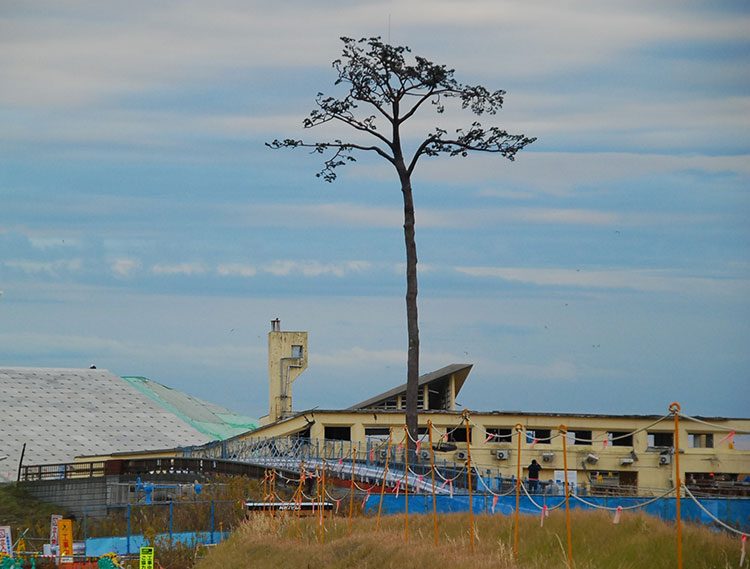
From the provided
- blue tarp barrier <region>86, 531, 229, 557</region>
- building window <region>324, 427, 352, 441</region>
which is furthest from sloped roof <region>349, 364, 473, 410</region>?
blue tarp barrier <region>86, 531, 229, 557</region>

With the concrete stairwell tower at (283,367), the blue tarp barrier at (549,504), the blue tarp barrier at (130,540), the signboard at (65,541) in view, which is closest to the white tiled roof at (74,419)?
the concrete stairwell tower at (283,367)

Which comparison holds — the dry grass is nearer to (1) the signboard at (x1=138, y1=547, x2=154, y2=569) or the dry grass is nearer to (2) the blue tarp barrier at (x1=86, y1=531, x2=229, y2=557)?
(1) the signboard at (x1=138, y1=547, x2=154, y2=569)

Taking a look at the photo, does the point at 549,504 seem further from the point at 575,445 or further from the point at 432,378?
the point at 432,378

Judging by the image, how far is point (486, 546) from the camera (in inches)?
787

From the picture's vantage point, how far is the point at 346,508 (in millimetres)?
30234

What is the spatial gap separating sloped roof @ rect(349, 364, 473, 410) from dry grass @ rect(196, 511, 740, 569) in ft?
102

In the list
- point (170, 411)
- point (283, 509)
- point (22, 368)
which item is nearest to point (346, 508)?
point (283, 509)

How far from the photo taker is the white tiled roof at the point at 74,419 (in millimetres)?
59625

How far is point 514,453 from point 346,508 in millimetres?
20762

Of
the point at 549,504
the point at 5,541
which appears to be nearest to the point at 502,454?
the point at 549,504

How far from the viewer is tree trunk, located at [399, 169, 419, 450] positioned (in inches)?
1571

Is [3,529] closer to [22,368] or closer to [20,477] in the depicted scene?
[20,477]

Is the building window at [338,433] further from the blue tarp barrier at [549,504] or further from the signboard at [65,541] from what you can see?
the signboard at [65,541]

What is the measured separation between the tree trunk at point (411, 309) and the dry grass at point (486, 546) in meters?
13.7
